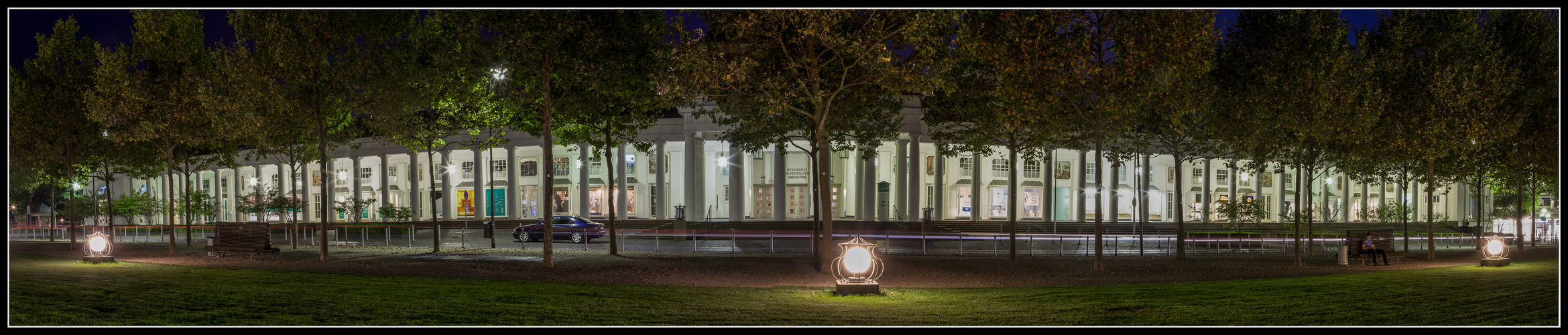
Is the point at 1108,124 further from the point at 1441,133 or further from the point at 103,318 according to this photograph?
the point at 103,318

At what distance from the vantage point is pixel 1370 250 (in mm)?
21531

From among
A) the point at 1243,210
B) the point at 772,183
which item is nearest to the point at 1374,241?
the point at 1243,210

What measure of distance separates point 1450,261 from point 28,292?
30.1 meters

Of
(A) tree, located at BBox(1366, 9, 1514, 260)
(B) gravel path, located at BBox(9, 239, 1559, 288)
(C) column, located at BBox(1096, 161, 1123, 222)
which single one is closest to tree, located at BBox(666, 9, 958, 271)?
(B) gravel path, located at BBox(9, 239, 1559, 288)

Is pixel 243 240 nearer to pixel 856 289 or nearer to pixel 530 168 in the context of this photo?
pixel 856 289

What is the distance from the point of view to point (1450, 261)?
23.2 meters

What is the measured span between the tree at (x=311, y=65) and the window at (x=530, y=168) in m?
39.0

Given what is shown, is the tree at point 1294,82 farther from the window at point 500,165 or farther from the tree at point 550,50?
the window at point 500,165

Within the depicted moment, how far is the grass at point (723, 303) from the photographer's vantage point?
938 cm

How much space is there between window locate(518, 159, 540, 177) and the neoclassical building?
0.07m

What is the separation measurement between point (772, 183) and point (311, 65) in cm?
3632

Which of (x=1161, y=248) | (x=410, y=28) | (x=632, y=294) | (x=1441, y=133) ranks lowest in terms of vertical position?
(x=1161, y=248)

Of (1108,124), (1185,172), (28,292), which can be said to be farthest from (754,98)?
(1185,172)

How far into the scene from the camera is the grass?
9.38m
